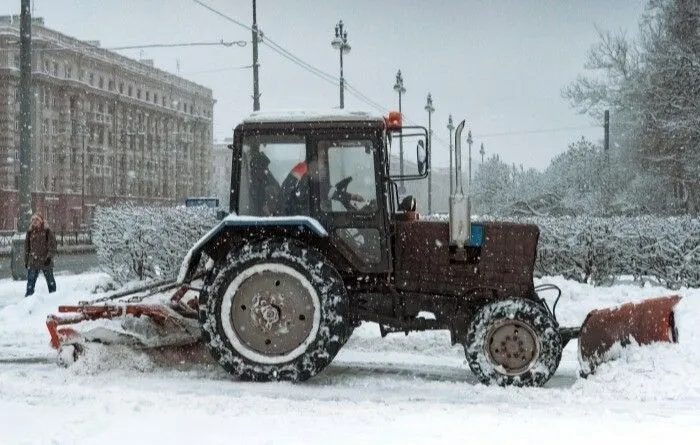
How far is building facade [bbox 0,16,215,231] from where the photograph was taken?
5897cm

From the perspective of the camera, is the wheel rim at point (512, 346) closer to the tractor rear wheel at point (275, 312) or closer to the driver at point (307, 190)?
the tractor rear wheel at point (275, 312)

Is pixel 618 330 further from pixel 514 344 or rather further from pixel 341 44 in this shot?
pixel 341 44

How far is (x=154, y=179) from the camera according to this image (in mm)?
77250

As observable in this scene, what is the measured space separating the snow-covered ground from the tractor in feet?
0.99

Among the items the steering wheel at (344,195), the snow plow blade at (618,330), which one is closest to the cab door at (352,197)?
the steering wheel at (344,195)

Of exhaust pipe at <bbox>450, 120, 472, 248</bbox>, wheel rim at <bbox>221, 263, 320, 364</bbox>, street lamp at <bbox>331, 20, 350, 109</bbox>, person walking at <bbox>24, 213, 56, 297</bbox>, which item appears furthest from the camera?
street lamp at <bbox>331, 20, 350, 109</bbox>

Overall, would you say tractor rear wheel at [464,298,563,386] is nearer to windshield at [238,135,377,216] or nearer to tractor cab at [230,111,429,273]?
tractor cab at [230,111,429,273]

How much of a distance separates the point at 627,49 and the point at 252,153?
2567cm

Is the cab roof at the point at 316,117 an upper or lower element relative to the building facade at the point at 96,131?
lower

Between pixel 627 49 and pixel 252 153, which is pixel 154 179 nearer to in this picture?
pixel 627 49

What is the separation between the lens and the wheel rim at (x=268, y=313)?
23.4 ft

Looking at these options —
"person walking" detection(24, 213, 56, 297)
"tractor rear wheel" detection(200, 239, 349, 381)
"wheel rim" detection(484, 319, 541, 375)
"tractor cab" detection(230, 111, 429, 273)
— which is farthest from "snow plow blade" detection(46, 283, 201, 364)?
"person walking" detection(24, 213, 56, 297)

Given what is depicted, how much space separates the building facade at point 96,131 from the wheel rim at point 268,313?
47439 millimetres

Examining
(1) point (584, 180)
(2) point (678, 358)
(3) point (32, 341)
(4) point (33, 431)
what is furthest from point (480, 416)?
(1) point (584, 180)
